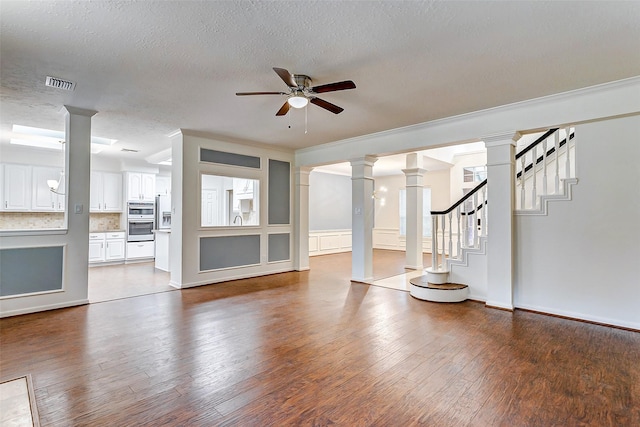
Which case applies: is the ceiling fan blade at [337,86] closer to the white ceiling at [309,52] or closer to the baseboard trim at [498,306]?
the white ceiling at [309,52]

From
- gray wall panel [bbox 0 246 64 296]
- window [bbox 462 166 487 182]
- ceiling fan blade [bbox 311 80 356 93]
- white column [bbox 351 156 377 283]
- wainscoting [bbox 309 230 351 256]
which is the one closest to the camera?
ceiling fan blade [bbox 311 80 356 93]

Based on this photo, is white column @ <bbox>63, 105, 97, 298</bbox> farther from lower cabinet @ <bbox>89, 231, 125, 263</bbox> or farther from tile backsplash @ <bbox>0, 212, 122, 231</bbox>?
lower cabinet @ <bbox>89, 231, 125, 263</bbox>

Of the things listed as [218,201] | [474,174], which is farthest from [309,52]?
[474,174]

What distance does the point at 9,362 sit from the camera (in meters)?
2.63

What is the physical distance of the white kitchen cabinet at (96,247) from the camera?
739 cm

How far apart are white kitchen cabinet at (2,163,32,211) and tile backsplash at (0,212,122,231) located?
30 centimetres

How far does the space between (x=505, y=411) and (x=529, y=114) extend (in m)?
3.44

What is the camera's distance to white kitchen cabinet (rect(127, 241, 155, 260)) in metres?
7.92

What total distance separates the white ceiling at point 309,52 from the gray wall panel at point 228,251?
2.37m

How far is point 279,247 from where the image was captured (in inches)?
268

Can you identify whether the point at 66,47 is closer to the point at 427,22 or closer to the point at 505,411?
the point at 427,22

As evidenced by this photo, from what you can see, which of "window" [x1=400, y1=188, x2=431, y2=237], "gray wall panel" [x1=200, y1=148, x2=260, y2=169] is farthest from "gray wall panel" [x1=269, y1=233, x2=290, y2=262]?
"window" [x1=400, y1=188, x2=431, y2=237]

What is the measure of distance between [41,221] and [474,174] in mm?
10833

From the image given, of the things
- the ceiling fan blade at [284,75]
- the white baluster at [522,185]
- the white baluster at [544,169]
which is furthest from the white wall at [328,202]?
the ceiling fan blade at [284,75]
